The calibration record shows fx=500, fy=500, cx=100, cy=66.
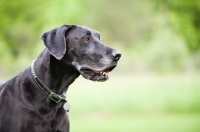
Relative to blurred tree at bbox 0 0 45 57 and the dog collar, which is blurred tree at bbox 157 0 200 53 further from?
the dog collar

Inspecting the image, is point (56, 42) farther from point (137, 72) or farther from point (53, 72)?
point (137, 72)

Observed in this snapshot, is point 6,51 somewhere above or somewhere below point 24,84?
above

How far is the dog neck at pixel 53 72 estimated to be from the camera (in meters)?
5.79

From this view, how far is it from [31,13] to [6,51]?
2114 mm

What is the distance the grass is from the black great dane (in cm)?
1082

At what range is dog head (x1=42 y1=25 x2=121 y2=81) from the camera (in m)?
5.74

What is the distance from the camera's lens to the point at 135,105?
22078 millimetres

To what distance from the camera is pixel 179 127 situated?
16.3m

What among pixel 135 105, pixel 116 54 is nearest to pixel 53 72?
pixel 116 54

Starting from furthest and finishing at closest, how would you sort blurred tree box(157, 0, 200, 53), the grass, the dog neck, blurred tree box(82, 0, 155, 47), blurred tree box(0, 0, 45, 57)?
blurred tree box(82, 0, 155, 47) → blurred tree box(0, 0, 45, 57) → blurred tree box(157, 0, 200, 53) → the grass → the dog neck

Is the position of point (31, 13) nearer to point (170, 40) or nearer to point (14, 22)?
point (14, 22)

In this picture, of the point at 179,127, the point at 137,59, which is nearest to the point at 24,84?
the point at 179,127

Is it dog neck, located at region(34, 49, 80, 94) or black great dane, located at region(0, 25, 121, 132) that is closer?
black great dane, located at region(0, 25, 121, 132)

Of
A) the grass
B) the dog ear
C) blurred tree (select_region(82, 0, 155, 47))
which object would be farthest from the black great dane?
blurred tree (select_region(82, 0, 155, 47))
